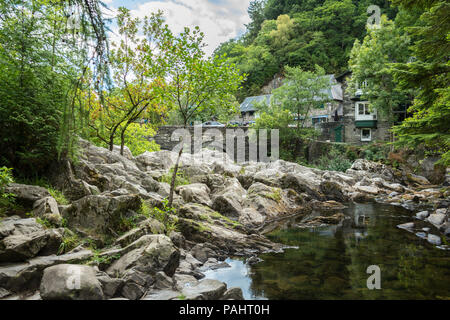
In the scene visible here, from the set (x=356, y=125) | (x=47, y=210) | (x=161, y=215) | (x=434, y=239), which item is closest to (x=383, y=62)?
(x=356, y=125)

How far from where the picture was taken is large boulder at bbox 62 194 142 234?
6.30 meters

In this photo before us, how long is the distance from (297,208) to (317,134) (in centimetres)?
1726

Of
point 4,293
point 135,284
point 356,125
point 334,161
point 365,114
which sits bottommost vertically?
point 135,284

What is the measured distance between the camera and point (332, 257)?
7309mm

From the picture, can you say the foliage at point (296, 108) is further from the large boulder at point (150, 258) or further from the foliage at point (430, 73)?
the large boulder at point (150, 258)

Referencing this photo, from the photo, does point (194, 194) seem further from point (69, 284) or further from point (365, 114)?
point (365, 114)

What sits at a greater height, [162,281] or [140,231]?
[140,231]

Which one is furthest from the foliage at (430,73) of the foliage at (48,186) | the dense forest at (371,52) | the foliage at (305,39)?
the foliage at (305,39)

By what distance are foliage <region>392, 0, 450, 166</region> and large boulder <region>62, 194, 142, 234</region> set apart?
798cm

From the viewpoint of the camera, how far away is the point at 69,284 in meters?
4.00

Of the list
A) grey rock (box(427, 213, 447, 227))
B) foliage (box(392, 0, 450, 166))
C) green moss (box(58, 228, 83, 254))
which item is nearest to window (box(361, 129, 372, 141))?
grey rock (box(427, 213, 447, 227))

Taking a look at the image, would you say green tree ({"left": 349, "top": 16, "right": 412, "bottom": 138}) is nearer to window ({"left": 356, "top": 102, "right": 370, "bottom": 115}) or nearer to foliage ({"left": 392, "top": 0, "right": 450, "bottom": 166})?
window ({"left": 356, "top": 102, "right": 370, "bottom": 115})

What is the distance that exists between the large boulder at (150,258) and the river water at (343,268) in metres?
1.14

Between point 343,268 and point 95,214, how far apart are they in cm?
595
